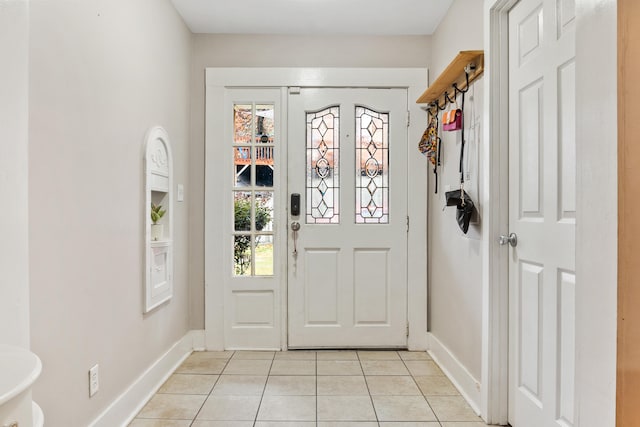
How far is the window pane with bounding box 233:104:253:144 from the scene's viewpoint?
10.4 ft

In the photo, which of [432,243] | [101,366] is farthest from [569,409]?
[101,366]

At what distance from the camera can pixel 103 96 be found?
1.89 metres

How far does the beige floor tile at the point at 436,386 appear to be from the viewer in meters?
2.42

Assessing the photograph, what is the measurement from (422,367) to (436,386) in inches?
12.5

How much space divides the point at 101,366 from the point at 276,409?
0.89m

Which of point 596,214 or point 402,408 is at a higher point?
point 596,214

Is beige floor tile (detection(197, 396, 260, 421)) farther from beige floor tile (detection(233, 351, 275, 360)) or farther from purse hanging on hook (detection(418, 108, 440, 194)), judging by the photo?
purse hanging on hook (detection(418, 108, 440, 194))

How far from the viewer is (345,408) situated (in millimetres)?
2223

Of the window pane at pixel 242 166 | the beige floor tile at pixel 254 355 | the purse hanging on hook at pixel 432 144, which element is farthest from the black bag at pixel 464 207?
the beige floor tile at pixel 254 355

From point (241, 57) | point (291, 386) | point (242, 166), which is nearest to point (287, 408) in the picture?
point (291, 386)

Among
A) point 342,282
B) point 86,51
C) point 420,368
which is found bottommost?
point 420,368

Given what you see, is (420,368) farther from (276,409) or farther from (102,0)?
(102,0)

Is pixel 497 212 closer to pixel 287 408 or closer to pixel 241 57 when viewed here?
pixel 287 408

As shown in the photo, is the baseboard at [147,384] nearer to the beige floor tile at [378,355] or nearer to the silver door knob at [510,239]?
the beige floor tile at [378,355]
